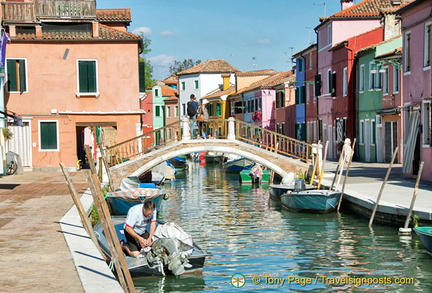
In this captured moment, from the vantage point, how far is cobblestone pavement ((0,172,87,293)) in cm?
859

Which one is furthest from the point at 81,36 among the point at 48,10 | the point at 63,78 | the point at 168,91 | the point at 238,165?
the point at 168,91

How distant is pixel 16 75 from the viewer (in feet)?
101

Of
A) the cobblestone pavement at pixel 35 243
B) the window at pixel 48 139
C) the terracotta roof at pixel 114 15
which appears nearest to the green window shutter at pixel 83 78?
the window at pixel 48 139

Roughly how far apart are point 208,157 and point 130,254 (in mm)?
46017

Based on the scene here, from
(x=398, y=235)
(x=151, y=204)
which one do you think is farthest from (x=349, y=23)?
(x=151, y=204)

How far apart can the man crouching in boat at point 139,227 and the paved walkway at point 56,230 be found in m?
0.73

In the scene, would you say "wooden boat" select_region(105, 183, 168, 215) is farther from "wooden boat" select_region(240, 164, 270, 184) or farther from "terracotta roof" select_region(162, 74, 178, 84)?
"terracotta roof" select_region(162, 74, 178, 84)

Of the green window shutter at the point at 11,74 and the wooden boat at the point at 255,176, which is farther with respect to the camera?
the wooden boat at the point at 255,176

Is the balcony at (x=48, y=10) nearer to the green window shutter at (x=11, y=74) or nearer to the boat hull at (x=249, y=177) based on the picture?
the green window shutter at (x=11, y=74)

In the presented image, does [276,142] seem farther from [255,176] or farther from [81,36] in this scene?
[81,36]

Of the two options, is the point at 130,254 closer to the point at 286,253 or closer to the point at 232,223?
the point at 286,253

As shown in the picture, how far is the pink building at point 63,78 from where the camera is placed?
3081 centimetres

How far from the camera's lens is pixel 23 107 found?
31.0 m

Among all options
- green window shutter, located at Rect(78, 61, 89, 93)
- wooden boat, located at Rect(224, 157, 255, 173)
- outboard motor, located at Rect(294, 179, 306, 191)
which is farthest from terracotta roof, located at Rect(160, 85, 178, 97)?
outboard motor, located at Rect(294, 179, 306, 191)
